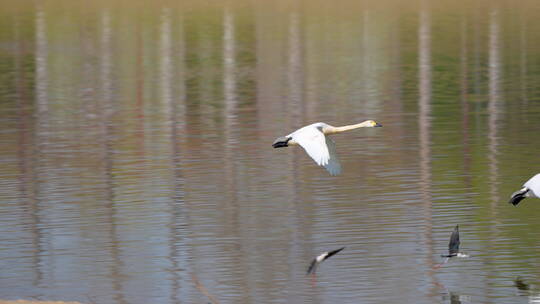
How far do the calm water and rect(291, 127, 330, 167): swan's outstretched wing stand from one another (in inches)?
47.3

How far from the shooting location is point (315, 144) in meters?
15.9

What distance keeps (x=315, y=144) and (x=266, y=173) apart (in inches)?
236

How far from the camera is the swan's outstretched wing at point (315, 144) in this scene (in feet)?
51.6

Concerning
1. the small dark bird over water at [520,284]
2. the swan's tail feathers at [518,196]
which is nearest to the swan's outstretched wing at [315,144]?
the swan's tail feathers at [518,196]

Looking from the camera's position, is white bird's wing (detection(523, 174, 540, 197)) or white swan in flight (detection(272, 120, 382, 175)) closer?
white bird's wing (detection(523, 174, 540, 197))

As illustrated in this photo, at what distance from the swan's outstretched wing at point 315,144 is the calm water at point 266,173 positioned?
3.94ft

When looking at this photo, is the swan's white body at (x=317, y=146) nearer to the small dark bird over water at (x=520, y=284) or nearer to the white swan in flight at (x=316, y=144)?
the white swan in flight at (x=316, y=144)

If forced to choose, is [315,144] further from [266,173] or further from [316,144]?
[266,173]

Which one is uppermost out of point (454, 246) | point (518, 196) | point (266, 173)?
point (518, 196)

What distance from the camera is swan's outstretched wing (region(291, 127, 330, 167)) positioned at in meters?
15.7

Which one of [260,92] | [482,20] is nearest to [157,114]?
[260,92]

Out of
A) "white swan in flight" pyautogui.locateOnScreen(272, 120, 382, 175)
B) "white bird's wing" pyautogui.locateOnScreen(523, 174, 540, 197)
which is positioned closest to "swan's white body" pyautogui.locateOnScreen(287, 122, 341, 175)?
"white swan in flight" pyautogui.locateOnScreen(272, 120, 382, 175)

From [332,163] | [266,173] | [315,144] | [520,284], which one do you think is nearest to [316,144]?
[315,144]

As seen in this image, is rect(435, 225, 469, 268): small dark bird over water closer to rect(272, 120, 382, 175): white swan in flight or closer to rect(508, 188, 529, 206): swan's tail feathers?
rect(508, 188, 529, 206): swan's tail feathers
